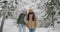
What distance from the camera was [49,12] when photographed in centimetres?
182

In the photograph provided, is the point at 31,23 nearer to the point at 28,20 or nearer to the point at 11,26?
the point at 28,20

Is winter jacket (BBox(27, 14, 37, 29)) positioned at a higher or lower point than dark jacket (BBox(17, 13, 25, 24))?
lower

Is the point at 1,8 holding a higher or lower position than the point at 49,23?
higher

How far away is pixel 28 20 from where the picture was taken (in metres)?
1.80

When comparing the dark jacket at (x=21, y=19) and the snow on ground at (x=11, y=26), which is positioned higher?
the dark jacket at (x=21, y=19)

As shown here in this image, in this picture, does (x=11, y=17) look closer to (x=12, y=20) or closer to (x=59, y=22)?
(x=12, y=20)

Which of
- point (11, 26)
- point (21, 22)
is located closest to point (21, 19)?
point (21, 22)

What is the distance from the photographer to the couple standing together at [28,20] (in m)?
1.80

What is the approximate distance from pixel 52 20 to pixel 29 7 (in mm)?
321

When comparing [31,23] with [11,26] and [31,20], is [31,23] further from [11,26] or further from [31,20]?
[11,26]

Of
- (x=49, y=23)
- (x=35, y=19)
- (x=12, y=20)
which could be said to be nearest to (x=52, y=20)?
(x=49, y=23)

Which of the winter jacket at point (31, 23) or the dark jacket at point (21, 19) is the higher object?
the dark jacket at point (21, 19)

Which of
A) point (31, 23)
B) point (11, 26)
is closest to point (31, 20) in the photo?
point (31, 23)

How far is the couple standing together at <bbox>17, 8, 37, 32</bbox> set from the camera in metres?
1.80
